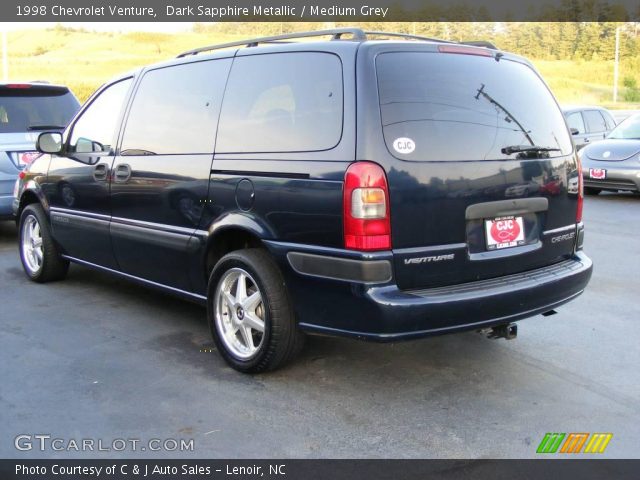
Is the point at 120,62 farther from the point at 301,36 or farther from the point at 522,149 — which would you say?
the point at 522,149

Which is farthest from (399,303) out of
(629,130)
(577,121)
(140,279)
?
(577,121)

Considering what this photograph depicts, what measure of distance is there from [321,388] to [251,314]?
0.57 meters

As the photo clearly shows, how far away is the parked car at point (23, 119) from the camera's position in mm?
7717

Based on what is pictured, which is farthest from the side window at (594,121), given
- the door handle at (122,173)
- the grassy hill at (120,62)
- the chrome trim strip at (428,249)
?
the grassy hill at (120,62)

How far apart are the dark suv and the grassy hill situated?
102 feet

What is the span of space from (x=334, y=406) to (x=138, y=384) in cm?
111

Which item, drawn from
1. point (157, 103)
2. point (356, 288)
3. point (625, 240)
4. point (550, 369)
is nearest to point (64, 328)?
point (157, 103)

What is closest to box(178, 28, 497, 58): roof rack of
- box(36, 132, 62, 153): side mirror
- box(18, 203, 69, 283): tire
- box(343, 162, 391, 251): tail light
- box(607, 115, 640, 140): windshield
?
box(343, 162, 391, 251): tail light

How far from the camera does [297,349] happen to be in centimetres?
396

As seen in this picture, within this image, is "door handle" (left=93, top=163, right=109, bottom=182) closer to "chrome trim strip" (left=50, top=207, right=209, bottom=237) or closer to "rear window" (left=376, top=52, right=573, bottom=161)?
"chrome trim strip" (left=50, top=207, right=209, bottom=237)

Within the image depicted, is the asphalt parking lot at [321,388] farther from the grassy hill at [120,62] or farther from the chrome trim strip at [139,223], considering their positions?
the grassy hill at [120,62]

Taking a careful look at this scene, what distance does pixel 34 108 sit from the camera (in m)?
8.37

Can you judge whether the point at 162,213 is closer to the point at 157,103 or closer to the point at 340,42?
the point at 157,103

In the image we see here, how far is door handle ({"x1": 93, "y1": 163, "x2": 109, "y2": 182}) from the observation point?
516 cm
